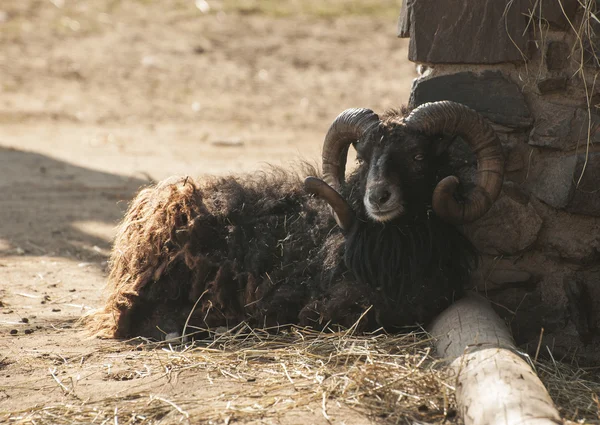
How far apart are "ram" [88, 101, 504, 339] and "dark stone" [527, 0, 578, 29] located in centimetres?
75

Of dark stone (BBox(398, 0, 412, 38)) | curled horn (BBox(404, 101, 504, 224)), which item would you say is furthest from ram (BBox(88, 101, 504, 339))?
dark stone (BBox(398, 0, 412, 38))

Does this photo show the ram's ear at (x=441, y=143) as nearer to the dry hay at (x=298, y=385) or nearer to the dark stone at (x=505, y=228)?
the dark stone at (x=505, y=228)

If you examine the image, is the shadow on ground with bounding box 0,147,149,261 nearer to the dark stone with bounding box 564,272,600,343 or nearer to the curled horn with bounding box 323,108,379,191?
the curled horn with bounding box 323,108,379,191

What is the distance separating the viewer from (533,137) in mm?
5566

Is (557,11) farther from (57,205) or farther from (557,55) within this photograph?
(57,205)

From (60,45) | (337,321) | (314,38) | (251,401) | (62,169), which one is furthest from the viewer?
(314,38)

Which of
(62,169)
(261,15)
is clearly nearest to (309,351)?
(62,169)

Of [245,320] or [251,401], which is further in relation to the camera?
[245,320]

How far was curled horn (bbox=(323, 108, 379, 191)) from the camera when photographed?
557 centimetres

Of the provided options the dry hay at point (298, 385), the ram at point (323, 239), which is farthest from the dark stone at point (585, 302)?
the ram at point (323, 239)

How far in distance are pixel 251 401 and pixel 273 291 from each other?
63.6 inches

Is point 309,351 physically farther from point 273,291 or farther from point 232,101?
point 232,101

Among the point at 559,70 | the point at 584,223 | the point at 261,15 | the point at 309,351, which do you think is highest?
the point at 261,15

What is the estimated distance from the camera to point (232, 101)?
1494 centimetres
